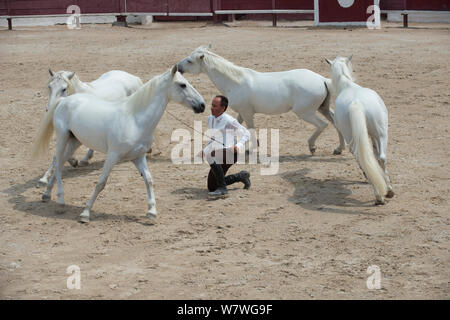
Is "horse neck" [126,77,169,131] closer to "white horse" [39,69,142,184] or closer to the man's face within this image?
the man's face

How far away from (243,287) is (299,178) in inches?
136

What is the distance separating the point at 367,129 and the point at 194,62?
3.21 metres

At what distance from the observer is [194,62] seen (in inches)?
420

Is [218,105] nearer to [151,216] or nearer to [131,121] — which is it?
[131,121]

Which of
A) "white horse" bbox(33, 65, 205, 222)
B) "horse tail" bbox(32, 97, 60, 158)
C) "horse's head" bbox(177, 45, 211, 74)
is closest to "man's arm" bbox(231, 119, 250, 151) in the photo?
"white horse" bbox(33, 65, 205, 222)

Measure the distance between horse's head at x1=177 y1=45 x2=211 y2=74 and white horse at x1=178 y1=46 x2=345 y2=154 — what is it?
14 millimetres

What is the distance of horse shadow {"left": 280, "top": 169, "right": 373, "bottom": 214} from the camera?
27.3 feet

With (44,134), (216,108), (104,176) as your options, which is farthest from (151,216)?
(44,134)

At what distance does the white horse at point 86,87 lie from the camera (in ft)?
30.5

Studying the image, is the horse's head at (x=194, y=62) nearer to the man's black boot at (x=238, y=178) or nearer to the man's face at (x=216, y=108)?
the man's face at (x=216, y=108)

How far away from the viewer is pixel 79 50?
19188 millimetres

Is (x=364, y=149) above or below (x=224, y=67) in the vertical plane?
below

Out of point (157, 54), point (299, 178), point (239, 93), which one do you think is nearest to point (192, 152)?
point (239, 93)

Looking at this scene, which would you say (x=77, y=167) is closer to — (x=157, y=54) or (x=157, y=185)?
(x=157, y=185)
